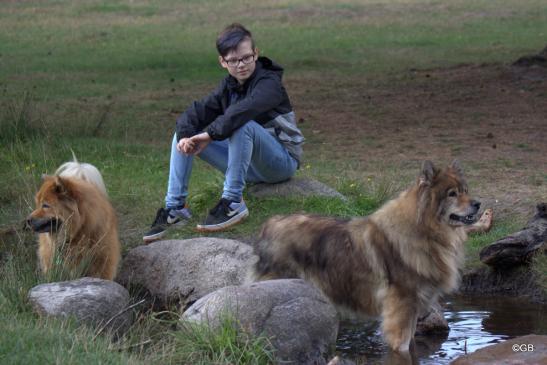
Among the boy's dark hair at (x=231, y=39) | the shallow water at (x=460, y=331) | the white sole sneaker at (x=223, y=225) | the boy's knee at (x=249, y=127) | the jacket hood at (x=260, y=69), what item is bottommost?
the shallow water at (x=460, y=331)

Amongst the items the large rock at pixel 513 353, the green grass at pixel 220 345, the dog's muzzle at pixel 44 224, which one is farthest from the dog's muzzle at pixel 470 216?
the dog's muzzle at pixel 44 224

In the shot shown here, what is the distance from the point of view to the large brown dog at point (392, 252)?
21.9 feet

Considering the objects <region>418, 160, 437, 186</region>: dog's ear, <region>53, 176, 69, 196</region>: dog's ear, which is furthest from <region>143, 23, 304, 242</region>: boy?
<region>418, 160, 437, 186</region>: dog's ear

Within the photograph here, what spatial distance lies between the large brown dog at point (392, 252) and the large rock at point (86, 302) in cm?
103

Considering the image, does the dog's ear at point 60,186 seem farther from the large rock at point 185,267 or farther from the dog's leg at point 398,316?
the dog's leg at point 398,316

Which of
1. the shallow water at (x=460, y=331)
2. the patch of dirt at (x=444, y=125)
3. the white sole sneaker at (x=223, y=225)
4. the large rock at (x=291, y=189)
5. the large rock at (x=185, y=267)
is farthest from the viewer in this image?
the patch of dirt at (x=444, y=125)

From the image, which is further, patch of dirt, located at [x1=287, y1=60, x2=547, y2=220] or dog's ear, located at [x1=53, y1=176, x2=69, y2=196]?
patch of dirt, located at [x1=287, y1=60, x2=547, y2=220]

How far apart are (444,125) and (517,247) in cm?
604

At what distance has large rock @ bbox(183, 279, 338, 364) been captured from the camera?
6.25 meters

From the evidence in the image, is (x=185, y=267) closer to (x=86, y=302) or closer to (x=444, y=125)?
(x=86, y=302)

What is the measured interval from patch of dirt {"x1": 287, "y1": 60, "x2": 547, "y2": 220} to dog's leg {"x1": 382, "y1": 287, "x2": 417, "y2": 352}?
2.91 m

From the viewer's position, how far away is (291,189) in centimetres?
935

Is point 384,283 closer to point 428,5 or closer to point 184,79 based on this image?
point 184,79

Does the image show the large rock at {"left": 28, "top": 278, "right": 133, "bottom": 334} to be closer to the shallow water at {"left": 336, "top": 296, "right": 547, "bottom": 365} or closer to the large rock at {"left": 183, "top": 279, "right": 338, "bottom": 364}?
the large rock at {"left": 183, "top": 279, "right": 338, "bottom": 364}
